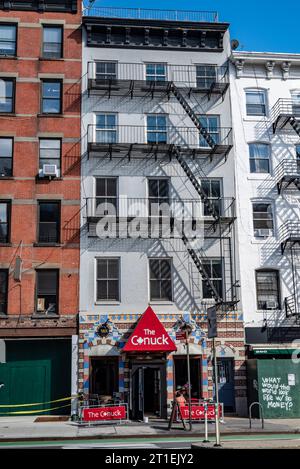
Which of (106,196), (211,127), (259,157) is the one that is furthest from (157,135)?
(259,157)

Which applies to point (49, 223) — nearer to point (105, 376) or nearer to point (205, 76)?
point (105, 376)

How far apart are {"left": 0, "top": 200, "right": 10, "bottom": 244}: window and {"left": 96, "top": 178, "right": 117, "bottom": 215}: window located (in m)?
4.40

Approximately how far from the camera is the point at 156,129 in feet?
88.8

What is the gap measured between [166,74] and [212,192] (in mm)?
6951

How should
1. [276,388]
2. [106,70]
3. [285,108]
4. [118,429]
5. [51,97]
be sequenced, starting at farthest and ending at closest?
[285,108]
[106,70]
[51,97]
[276,388]
[118,429]

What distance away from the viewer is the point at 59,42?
2745 cm

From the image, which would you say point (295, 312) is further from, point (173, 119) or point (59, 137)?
point (59, 137)

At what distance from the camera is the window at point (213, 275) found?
2533 centimetres

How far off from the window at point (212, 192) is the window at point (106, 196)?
4598mm

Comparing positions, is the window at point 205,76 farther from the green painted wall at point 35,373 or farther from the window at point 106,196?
the green painted wall at point 35,373

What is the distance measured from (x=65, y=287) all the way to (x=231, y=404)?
375 inches

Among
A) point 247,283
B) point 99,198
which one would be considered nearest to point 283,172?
point 247,283

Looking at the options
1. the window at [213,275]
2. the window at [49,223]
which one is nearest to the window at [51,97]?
the window at [49,223]

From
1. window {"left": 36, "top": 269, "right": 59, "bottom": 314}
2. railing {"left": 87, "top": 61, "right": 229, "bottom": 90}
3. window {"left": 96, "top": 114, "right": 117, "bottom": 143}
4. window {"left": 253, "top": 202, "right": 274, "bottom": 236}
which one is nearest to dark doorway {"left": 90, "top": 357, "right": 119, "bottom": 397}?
window {"left": 36, "top": 269, "right": 59, "bottom": 314}
